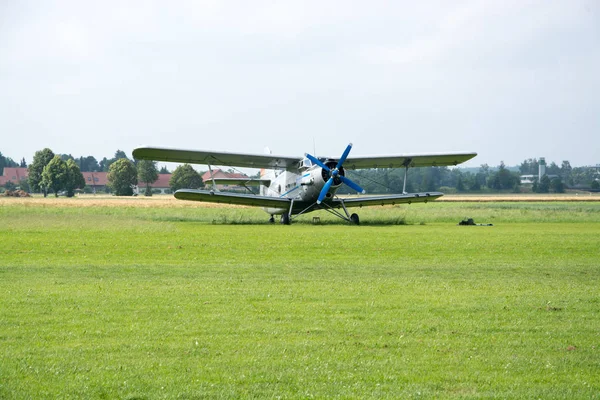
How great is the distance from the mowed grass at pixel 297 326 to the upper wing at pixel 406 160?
18424 mm

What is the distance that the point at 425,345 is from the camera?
8078mm

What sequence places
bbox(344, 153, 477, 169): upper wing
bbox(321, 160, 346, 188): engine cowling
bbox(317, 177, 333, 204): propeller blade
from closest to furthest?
bbox(317, 177, 333, 204): propeller blade
bbox(321, 160, 346, 188): engine cowling
bbox(344, 153, 477, 169): upper wing

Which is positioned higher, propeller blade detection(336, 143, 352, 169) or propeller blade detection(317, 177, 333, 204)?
propeller blade detection(336, 143, 352, 169)

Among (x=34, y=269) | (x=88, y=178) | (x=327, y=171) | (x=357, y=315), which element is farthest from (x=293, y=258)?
(x=88, y=178)

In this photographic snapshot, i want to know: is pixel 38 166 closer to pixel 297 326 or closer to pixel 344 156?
pixel 344 156

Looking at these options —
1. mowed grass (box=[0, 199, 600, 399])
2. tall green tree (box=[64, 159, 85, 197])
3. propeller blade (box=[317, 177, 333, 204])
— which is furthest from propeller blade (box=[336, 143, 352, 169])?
tall green tree (box=[64, 159, 85, 197])

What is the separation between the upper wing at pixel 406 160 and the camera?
1415 inches

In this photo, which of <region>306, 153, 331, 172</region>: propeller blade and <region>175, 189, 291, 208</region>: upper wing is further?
<region>306, 153, 331, 172</region>: propeller blade

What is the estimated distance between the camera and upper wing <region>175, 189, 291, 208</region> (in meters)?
33.2

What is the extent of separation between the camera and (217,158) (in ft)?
Answer: 114

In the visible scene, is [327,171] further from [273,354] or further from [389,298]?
[273,354]

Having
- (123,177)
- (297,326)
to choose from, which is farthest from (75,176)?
(297,326)

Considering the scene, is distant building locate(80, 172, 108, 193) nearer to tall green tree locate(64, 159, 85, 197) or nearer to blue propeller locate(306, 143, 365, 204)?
tall green tree locate(64, 159, 85, 197)

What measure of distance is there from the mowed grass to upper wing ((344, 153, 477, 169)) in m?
18.4
